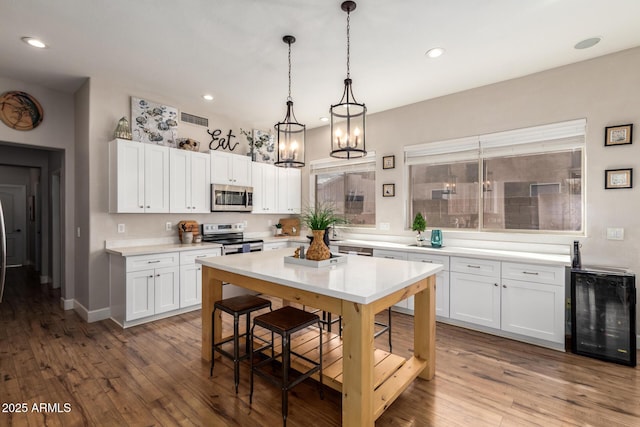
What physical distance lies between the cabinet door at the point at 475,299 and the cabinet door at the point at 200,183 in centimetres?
343

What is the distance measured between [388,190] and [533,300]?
230cm

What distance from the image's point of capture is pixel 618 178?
2.99m

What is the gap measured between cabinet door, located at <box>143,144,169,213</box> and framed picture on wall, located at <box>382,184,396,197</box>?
3065 mm

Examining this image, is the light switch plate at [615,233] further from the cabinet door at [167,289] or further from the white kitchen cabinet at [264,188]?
the cabinet door at [167,289]

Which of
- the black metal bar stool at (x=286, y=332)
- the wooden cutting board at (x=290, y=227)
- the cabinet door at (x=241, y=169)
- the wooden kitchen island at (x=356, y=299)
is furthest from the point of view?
the wooden cutting board at (x=290, y=227)

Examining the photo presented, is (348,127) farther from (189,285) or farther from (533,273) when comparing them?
(189,285)

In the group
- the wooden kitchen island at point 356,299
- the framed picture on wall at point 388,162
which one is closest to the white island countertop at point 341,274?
the wooden kitchen island at point 356,299

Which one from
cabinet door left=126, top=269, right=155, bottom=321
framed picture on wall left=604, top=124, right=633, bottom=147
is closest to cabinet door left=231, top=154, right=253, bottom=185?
cabinet door left=126, top=269, right=155, bottom=321

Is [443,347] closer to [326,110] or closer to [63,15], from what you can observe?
[326,110]

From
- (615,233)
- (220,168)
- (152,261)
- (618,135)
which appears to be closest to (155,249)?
(152,261)

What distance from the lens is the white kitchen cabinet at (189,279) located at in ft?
12.8

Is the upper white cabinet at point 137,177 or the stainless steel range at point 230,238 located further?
the stainless steel range at point 230,238

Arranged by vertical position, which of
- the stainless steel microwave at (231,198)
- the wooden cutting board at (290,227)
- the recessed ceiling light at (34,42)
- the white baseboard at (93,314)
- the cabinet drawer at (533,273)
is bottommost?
the white baseboard at (93,314)

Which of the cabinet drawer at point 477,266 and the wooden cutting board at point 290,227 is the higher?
the wooden cutting board at point 290,227
